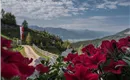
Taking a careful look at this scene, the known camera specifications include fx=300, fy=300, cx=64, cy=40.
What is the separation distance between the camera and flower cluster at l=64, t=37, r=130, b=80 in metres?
1.48

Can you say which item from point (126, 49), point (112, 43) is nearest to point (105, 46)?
point (112, 43)

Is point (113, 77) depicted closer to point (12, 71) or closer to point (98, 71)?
point (98, 71)

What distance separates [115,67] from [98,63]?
0.14 meters

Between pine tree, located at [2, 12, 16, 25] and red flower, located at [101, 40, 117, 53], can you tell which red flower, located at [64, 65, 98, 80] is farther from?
pine tree, located at [2, 12, 16, 25]

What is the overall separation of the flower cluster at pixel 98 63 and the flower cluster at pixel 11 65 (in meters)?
0.40

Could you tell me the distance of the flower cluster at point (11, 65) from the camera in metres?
0.96

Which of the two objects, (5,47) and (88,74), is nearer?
(5,47)

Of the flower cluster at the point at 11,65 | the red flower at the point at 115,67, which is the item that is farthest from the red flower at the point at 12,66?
the red flower at the point at 115,67

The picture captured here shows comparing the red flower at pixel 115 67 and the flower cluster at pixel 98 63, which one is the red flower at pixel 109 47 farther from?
the red flower at pixel 115 67

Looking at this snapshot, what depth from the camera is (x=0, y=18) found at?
12544 centimetres

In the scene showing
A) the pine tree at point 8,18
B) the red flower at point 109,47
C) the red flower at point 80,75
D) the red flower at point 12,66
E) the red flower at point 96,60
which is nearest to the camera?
the red flower at point 12,66

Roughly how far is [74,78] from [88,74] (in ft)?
0.26

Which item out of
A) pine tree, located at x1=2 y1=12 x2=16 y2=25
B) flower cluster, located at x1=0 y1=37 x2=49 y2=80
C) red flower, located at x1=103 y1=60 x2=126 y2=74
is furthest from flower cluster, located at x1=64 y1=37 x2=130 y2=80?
pine tree, located at x1=2 y1=12 x2=16 y2=25

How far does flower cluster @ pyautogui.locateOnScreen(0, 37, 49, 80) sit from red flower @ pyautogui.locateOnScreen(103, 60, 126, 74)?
0.77 meters
